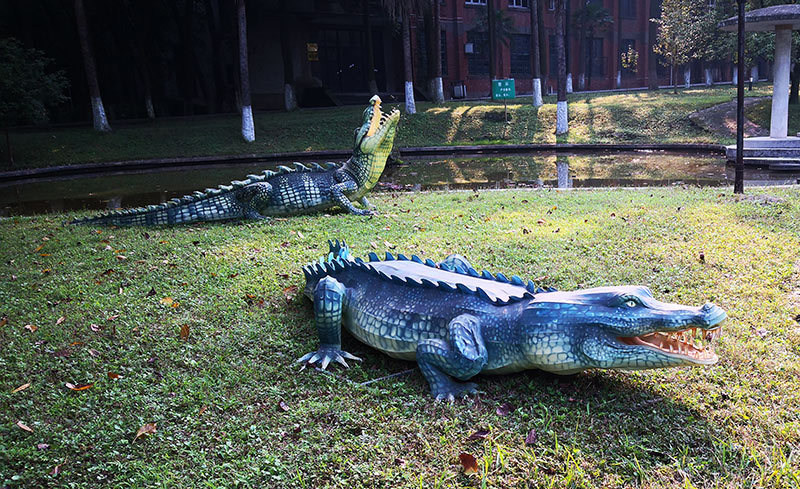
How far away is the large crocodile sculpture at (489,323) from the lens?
2.93 metres

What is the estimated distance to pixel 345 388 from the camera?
359 cm

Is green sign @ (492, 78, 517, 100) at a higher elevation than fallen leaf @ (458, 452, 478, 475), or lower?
higher

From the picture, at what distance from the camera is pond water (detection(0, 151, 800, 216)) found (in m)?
12.3

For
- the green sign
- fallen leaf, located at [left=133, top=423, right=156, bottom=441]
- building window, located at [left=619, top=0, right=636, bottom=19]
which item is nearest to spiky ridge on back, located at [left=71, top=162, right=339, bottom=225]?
fallen leaf, located at [left=133, top=423, right=156, bottom=441]

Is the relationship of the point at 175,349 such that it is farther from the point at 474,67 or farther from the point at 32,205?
the point at 474,67

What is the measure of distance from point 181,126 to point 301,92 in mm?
9402

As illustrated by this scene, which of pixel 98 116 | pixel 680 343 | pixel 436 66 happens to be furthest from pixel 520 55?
pixel 680 343

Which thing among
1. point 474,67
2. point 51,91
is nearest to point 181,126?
point 51,91

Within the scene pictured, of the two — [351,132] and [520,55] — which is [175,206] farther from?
[520,55]

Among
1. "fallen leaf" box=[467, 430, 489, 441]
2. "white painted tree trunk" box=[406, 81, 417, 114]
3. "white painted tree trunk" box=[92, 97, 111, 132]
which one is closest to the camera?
"fallen leaf" box=[467, 430, 489, 441]

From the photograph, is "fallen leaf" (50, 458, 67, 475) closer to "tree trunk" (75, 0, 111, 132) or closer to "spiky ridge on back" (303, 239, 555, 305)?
"spiky ridge on back" (303, 239, 555, 305)

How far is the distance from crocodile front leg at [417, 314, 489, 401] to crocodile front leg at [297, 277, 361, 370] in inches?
27.8

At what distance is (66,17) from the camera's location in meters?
26.2

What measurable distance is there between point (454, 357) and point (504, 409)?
402 millimetres
